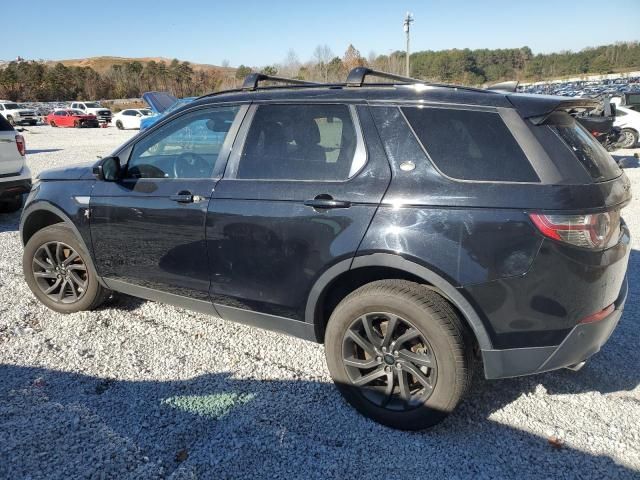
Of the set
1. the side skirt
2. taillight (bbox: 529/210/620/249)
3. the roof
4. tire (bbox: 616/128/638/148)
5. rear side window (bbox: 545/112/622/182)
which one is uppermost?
the roof

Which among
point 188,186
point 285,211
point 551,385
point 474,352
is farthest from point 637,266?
point 188,186

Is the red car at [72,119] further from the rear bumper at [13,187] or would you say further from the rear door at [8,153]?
the rear bumper at [13,187]

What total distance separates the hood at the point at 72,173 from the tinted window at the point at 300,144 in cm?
152

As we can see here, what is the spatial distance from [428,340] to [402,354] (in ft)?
0.66

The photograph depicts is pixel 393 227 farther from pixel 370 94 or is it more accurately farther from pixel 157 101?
pixel 157 101

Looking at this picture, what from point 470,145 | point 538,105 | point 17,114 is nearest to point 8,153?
point 470,145

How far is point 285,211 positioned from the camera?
2848mm

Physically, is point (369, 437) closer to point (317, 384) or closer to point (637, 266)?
point (317, 384)

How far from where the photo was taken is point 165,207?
10.9 feet

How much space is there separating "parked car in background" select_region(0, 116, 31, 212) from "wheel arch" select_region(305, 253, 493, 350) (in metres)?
6.14

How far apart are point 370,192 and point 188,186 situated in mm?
1313

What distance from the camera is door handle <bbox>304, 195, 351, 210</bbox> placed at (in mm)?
2684

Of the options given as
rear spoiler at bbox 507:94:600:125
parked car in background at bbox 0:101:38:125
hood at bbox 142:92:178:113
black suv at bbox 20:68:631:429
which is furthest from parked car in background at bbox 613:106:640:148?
parked car in background at bbox 0:101:38:125

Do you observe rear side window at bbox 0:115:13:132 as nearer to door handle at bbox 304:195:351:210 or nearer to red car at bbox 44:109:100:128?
door handle at bbox 304:195:351:210
